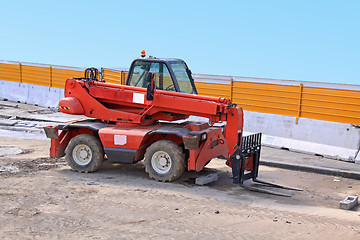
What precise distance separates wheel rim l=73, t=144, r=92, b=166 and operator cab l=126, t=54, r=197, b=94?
192 cm

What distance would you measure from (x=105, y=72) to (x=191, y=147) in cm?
1133

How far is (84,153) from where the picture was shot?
1177 cm

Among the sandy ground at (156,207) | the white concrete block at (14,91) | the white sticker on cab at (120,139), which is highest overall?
the white concrete block at (14,91)

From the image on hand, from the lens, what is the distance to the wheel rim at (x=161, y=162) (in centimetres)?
1095

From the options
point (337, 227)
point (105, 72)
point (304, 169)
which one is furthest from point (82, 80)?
point (105, 72)

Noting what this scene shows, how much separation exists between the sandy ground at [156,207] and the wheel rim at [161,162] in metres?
0.34

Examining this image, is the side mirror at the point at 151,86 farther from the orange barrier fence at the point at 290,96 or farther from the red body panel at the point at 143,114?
the orange barrier fence at the point at 290,96

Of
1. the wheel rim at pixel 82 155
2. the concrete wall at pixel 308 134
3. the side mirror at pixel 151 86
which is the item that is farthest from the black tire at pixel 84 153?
the concrete wall at pixel 308 134

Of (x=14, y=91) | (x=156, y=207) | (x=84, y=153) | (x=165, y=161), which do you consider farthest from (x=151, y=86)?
(x=14, y=91)

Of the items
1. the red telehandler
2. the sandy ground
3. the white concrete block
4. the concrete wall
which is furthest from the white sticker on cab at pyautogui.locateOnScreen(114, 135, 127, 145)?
the white concrete block

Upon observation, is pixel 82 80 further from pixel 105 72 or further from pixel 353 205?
pixel 105 72

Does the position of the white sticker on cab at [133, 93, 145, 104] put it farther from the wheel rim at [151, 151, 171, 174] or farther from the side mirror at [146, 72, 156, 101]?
the wheel rim at [151, 151, 171, 174]

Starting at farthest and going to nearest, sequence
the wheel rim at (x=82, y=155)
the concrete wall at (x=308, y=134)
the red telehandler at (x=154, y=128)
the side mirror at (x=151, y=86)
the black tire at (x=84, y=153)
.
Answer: the concrete wall at (x=308, y=134), the wheel rim at (x=82, y=155), the black tire at (x=84, y=153), the side mirror at (x=151, y=86), the red telehandler at (x=154, y=128)

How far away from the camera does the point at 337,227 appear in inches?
322
